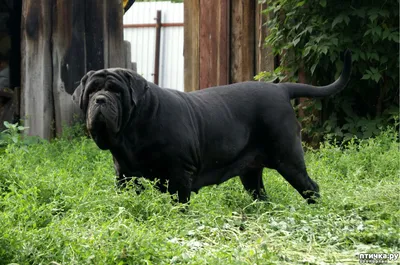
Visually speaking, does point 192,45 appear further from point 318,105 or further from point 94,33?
point 318,105

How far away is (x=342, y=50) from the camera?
9133 millimetres

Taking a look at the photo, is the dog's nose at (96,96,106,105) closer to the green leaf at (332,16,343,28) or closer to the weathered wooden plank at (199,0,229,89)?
the green leaf at (332,16,343,28)

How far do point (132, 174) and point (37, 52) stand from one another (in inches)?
162

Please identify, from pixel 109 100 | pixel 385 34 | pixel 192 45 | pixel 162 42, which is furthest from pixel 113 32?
pixel 162 42

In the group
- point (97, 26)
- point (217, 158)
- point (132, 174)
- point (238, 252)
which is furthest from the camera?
point (97, 26)

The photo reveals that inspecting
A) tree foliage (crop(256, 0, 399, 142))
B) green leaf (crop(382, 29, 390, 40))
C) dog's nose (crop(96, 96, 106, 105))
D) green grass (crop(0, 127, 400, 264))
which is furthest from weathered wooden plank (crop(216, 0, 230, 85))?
dog's nose (crop(96, 96, 106, 105))

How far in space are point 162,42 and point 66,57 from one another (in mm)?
10548

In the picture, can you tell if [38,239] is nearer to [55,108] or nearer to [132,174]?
[132,174]

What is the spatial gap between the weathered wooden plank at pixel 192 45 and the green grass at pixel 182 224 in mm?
4003

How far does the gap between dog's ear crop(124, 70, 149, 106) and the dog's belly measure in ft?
2.74

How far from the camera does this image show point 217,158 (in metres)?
5.99

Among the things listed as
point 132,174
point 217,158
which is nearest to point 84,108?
point 132,174

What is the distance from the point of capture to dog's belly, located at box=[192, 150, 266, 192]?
19.5ft

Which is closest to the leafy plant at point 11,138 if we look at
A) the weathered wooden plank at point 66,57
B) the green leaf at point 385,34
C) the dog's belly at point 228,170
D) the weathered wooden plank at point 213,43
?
the weathered wooden plank at point 66,57
